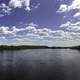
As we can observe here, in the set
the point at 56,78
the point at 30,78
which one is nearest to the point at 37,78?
the point at 30,78

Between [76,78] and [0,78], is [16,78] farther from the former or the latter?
[76,78]

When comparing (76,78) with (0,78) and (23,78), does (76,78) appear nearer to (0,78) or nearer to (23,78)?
(23,78)

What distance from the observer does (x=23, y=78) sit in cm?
4119

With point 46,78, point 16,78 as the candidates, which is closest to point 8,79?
point 16,78

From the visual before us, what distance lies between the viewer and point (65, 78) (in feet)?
136

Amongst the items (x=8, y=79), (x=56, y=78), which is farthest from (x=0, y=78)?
(x=56, y=78)

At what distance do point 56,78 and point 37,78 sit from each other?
13.3 feet

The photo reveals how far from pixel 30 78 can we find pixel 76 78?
979cm

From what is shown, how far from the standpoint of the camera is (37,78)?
Answer: 135ft

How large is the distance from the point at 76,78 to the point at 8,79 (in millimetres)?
14387

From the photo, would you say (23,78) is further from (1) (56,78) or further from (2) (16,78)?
(1) (56,78)

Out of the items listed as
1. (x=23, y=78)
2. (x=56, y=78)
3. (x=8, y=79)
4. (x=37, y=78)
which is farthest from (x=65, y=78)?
(x=8, y=79)

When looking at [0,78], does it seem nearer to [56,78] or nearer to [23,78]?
[23,78]

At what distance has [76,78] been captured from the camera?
135 feet
